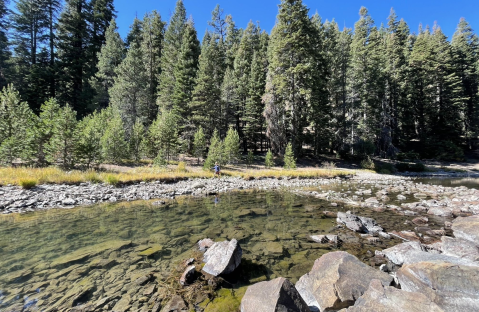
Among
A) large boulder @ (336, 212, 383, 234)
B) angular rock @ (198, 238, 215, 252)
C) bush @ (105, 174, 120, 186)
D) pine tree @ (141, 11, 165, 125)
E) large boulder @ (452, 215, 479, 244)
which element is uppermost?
pine tree @ (141, 11, 165, 125)

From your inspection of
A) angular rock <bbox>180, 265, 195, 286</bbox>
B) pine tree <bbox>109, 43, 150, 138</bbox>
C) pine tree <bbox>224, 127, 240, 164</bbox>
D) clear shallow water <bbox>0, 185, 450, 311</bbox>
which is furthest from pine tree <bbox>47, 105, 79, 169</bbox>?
angular rock <bbox>180, 265, 195, 286</bbox>

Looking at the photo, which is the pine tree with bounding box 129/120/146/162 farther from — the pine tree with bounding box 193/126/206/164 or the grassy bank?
the pine tree with bounding box 193/126/206/164

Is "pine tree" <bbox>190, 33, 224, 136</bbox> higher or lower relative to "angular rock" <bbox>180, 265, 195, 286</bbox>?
higher

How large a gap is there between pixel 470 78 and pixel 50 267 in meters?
74.0

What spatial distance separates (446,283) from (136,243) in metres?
7.61

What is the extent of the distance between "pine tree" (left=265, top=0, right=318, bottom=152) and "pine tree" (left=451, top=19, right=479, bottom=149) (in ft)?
113

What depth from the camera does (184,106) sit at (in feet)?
102

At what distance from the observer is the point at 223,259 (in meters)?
5.11

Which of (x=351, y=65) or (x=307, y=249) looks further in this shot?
(x=351, y=65)

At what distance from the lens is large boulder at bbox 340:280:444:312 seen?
2.79 meters

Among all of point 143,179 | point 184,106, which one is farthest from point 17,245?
point 184,106

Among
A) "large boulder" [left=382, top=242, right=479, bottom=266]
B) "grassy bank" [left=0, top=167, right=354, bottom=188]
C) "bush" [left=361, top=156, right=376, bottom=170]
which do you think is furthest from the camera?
"bush" [left=361, top=156, right=376, bottom=170]

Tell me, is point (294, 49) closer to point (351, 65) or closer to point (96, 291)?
point (351, 65)

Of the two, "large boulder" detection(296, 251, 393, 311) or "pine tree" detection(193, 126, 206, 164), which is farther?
"pine tree" detection(193, 126, 206, 164)
